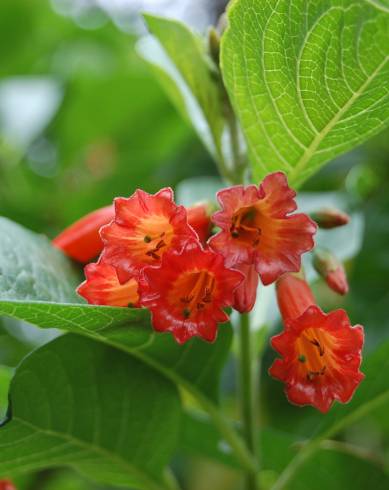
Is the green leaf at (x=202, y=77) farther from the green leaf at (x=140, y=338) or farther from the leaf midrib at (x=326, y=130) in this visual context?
the green leaf at (x=140, y=338)

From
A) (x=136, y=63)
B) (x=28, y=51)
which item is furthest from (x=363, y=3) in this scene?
(x=28, y=51)

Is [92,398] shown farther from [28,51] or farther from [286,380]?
[28,51]

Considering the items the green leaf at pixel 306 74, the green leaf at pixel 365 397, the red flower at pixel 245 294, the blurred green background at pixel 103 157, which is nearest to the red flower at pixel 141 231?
the red flower at pixel 245 294

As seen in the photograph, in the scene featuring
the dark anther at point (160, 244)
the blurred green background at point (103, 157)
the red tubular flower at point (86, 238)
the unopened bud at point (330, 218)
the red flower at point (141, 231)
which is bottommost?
the blurred green background at point (103, 157)

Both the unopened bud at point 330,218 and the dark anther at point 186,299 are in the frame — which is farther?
the unopened bud at point 330,218

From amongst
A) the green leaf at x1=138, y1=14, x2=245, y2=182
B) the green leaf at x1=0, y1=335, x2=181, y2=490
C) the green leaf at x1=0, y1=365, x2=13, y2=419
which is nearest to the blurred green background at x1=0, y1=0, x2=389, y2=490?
the green leaf at x1=0, y1=365, x2=13, y2=419

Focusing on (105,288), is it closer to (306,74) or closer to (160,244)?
(160,244)
